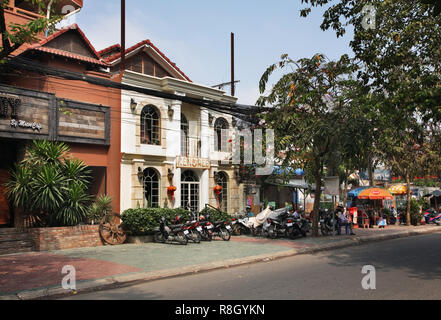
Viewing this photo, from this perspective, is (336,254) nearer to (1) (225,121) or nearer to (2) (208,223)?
(2) (208,223)

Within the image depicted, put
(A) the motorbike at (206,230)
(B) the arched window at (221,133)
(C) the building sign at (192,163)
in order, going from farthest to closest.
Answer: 1. (B) the arched window at (221,133)
2. (C) the building sign at (192,163)
3. (A) the motorbike at (206,230)

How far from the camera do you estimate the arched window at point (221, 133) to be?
21281mm

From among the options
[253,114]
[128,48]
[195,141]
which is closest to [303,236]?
[253,114]

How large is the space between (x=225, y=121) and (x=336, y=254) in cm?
1047

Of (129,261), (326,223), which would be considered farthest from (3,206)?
(326,223)

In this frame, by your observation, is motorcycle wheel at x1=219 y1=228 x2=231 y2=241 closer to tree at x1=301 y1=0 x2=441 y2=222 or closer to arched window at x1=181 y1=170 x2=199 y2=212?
arched window at x1=181 y1=170 x2=199 y2=212

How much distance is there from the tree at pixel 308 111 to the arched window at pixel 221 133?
5.21 m

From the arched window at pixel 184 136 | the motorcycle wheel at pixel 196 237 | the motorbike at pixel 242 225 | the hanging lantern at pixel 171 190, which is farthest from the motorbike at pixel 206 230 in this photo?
the arched window at pixel 184 136

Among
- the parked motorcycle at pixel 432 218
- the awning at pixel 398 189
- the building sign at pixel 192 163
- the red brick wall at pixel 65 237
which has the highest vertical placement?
the building sign at pixel 192 163

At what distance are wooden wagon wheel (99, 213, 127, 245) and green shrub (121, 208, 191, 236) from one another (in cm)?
33

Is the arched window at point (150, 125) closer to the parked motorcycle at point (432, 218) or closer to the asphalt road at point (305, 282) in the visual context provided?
the asphalt road at point (305, 282)

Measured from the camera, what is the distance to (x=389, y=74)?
11.3 m

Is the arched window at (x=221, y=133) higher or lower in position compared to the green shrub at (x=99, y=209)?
higher

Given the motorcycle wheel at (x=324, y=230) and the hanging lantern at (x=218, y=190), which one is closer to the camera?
the motorcycle wheel at (x=324, y=230)
